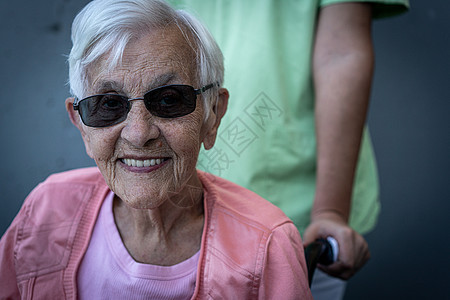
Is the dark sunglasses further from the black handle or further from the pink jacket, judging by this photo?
the black handle

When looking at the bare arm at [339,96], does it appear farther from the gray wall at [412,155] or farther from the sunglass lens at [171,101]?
the gray wall at [412,155]

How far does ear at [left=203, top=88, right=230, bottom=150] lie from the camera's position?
43.1 inches

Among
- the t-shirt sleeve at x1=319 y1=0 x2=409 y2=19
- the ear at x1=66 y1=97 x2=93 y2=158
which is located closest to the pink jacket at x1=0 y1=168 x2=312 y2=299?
the ear at x1=66 y1=97 x2=93 y2=158

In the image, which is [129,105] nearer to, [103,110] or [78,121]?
[103,110]

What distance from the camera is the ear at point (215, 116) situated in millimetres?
1094

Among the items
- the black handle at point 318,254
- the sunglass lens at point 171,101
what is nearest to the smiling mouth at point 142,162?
the sunglass lens at point 171,101

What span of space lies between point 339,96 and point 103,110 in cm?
84

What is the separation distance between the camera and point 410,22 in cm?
262

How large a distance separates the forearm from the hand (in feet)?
0.20

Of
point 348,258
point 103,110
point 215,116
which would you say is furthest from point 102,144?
point 348,258

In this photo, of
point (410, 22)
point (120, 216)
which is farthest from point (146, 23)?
point (410, 22)

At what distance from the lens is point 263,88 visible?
4.10 ft

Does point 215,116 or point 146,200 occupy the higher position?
point 215,116

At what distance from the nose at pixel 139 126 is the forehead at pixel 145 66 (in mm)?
43
